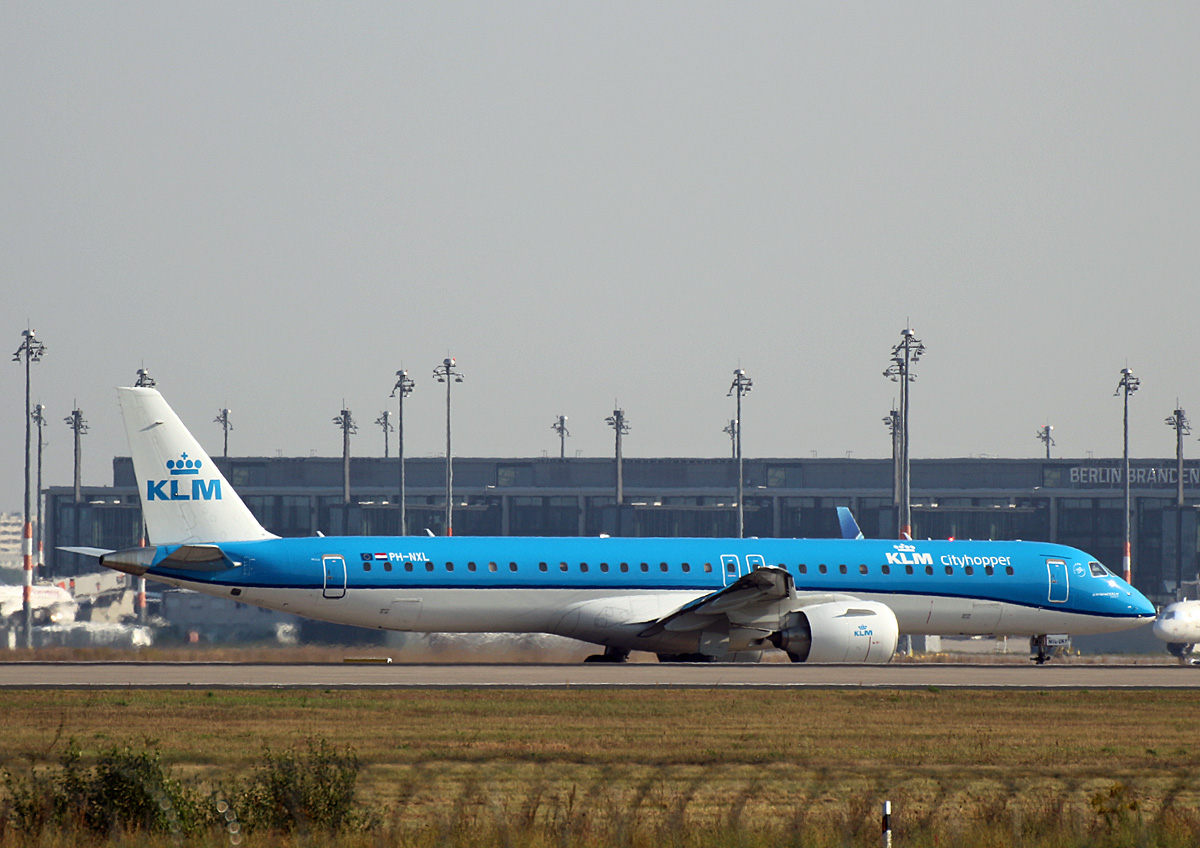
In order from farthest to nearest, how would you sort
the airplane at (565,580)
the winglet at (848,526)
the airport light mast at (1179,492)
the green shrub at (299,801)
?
the airport light mast at (1179,492) → the winglet at (848,526) → the airplane at (565,580) → the green shrub at (299,801)

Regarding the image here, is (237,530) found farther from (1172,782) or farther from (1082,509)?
(1082,509)

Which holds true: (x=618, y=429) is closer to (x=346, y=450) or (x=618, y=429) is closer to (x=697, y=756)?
(x=346, y=450)

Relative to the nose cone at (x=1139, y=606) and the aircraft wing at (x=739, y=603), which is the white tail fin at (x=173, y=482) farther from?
the nose cone at (x=1139, y=606)

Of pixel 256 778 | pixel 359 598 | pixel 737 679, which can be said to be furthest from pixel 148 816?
pixel 359 598

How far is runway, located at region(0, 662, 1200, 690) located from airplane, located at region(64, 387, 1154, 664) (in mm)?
1044

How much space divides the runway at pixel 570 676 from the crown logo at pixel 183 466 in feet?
15.1

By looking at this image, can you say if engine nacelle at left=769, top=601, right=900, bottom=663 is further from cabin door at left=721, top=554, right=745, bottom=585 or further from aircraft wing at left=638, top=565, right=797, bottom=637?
cabin door at left=721, top=554, right=745, bottom=585

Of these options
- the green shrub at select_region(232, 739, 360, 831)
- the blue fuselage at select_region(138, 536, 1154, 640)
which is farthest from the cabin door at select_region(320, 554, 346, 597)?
the green shrub at select_region(232, 739, 360, 831)

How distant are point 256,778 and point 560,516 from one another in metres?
92.8

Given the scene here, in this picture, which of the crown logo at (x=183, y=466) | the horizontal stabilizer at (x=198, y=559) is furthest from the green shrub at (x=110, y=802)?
the crown logo at (x=183, y=466)

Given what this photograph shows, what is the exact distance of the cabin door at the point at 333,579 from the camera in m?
37.5

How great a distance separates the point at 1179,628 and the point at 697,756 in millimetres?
44865

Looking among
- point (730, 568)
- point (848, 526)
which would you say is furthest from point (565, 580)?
point (848, 526)

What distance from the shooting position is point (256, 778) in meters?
14.0
